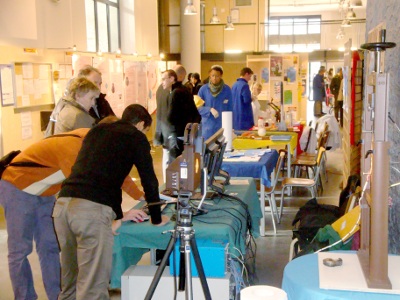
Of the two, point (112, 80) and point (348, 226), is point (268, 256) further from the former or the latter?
point (112, 80)

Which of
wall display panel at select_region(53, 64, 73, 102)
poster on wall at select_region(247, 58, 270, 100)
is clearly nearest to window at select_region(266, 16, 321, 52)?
poster on wall at select_region(247, 58, 270, 100)

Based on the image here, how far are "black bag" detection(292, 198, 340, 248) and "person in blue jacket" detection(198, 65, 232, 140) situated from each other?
2.61 m

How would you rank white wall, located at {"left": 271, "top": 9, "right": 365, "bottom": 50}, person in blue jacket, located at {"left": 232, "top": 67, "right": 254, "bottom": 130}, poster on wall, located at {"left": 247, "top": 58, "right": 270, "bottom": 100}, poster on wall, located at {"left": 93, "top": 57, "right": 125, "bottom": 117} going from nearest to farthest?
person in blue jacket, located at {"left": 232, "top": 67, "right": 254, "bottom": 130}
poster on wall, located at {"left": 93, "top": 57, "right": 125, "bottom": 117}
poster on wall, located at {"left": 247, "top": 58, "right": 270, "bottom": 100}
white wall, located at {"left": 271, "top": 9, "right": 365, "bottom": 50}

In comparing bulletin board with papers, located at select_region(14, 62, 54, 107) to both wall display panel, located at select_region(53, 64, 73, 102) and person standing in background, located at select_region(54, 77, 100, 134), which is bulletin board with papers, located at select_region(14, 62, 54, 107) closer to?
wall display panel, located at select_region(53, 64, 73, 102)

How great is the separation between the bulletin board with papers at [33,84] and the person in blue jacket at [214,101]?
Result: 1.78 meters

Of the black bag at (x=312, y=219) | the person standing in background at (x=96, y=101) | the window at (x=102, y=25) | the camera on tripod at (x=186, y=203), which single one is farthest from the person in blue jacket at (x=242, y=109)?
the camera on tripod at (x=186, y=203)

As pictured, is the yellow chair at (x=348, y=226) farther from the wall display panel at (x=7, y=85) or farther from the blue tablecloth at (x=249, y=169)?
the wall display panel at (x=7, y=85)

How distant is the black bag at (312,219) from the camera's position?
3.20m

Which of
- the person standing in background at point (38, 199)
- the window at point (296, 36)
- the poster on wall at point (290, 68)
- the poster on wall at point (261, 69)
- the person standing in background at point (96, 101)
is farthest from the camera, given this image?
the window at point (296, 36)

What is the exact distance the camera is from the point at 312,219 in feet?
10.9

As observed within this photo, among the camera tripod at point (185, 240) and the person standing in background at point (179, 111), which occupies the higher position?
the person standing in background at point (179, 111)

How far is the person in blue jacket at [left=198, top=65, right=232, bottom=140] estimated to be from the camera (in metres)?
6.09

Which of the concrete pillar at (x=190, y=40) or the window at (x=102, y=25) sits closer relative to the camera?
the window at (x=102, y=25)

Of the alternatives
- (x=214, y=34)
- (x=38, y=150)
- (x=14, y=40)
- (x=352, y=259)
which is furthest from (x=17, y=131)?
(x=214, y=34)
